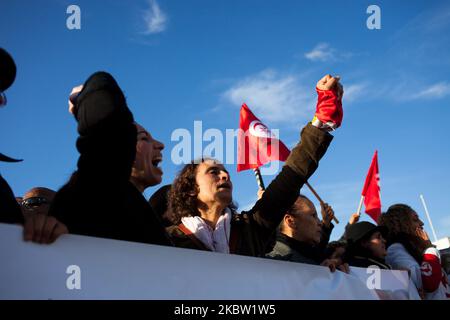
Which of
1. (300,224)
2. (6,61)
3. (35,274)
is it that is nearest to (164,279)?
(35,274)

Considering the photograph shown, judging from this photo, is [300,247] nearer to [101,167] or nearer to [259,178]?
[259,178]

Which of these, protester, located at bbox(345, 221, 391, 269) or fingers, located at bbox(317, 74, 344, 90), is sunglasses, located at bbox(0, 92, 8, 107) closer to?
fingers, located at bbox(317, 74, 344, 90)

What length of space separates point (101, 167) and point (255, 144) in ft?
11.1

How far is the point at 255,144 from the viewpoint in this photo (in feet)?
16.6

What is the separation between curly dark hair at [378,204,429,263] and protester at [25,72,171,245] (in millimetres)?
3326

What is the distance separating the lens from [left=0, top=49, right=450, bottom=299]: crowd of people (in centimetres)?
178

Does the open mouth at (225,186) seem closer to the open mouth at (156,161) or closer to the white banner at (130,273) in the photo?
the open mouth at (156,161)

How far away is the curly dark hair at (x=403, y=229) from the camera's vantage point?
14.9 feet

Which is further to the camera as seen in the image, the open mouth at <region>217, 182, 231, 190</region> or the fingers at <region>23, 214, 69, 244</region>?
the open mouth at <region>217, 182, 231, 190</region>

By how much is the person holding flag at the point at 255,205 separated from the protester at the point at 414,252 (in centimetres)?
174

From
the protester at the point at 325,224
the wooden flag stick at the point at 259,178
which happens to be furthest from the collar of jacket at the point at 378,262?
the wooden flag stick at the point at 259,178

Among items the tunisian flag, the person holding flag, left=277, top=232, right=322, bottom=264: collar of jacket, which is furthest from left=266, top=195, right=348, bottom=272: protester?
the tunisian flag

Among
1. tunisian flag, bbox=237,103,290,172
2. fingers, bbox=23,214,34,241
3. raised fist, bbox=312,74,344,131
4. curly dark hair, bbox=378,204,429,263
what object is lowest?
fingers, bbox=23,214,34,241

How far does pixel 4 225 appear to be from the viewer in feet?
4.70
